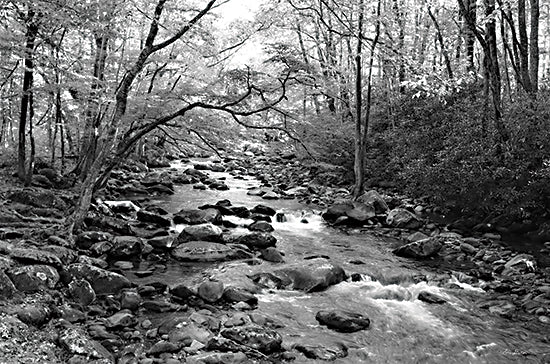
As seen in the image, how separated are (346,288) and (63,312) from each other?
175 inches

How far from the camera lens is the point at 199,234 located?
9.77 meters

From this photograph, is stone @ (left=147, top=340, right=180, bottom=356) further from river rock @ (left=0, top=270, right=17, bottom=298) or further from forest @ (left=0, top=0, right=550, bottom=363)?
river rock @ (left=0, top=270, right=17, bottom=298)

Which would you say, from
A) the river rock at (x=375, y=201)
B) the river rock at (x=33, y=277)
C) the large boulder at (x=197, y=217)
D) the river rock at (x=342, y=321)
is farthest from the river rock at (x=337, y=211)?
the river rock at (x=33, y=277)

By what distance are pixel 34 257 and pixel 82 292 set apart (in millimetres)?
870

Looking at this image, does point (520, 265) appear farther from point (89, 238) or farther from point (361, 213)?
point (89, 238)

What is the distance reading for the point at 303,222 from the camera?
42.0 feet

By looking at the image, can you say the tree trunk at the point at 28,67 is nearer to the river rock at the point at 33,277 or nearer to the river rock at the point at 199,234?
the river rock at the point at 199,234

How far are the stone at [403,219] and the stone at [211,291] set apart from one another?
705 centimetres

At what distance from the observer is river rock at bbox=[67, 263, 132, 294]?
6.28 m

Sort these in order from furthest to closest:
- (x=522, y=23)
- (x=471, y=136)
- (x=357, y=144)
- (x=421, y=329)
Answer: (x=357, y=144)
(x=522, y=23)
(x=471, y=136)
(x=421, y=329)

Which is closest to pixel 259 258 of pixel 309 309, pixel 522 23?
pixel 309 309

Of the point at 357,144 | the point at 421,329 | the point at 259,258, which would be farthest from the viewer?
the point at 357,144

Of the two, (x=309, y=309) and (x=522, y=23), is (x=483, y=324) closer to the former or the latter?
(x=309, y=309)

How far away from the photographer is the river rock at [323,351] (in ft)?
16.6
